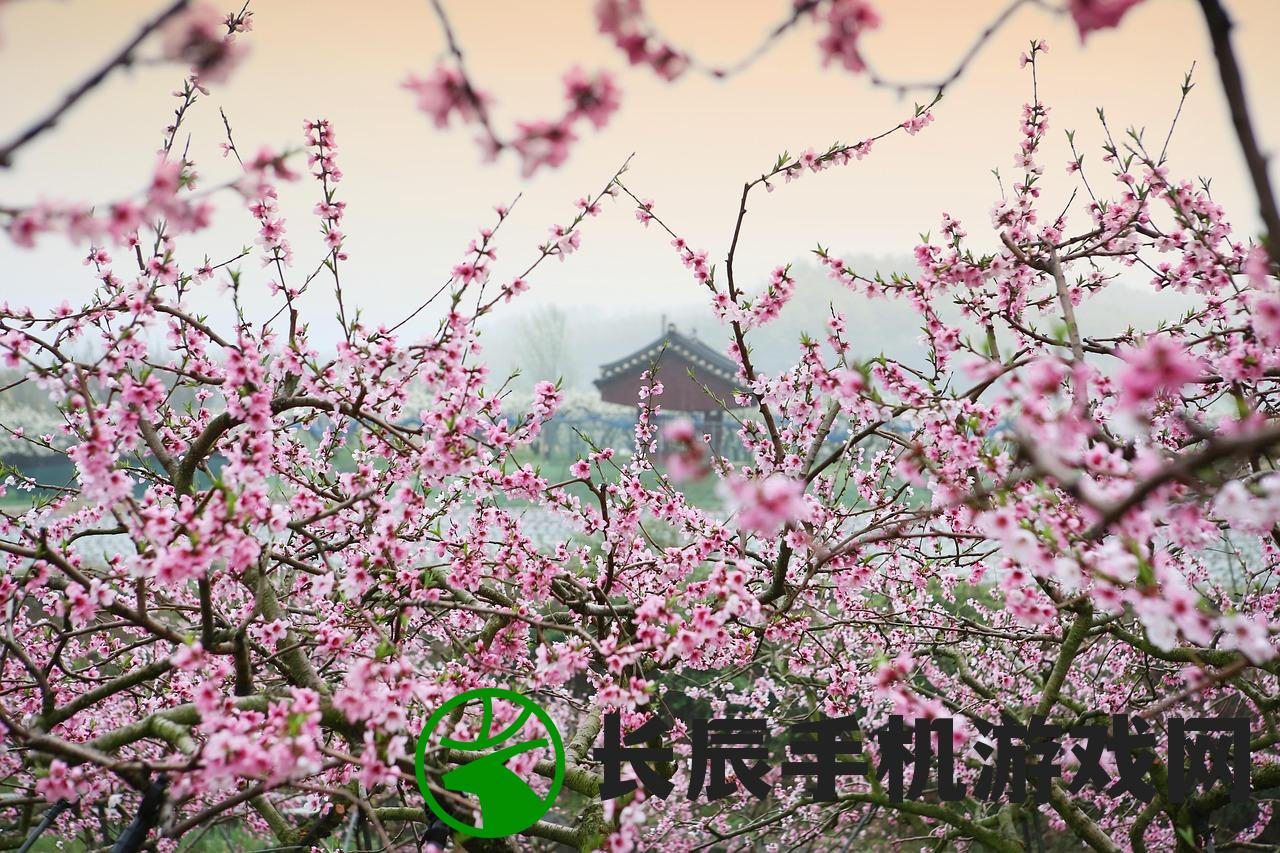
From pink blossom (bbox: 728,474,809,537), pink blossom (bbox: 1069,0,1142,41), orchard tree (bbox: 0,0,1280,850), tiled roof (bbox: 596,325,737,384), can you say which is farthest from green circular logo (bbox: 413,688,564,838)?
tiled roof (bbox: 596,325,737,384)

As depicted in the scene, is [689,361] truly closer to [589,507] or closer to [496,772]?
[589,507]

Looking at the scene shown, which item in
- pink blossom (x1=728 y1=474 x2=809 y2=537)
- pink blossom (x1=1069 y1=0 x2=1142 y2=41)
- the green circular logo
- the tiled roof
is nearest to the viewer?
pink blossom (x1=1069 y1=0 x2=1142 y2=41)

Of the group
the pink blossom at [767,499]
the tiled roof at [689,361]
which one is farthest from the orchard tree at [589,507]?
the tiled roof at [689,361]

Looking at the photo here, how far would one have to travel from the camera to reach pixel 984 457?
2.52 metres

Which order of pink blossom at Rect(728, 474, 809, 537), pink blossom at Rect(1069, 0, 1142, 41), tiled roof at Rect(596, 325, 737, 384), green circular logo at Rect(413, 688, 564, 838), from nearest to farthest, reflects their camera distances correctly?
pink blossom at Rect(1069, 0, 1142, 41) → pink blossom at Rect(728, 474, 809, 537) → green circular logo at Rect(413, 688, 564, 838) → tiled roof at Rect(596, 325, 737, 384)

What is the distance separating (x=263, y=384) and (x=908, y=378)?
2.65m

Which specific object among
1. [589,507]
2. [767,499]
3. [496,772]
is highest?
[589,507]

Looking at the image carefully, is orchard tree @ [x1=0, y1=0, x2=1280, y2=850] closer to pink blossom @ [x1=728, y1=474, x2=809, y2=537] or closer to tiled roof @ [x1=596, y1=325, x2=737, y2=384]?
pink blossom @ [x1=728, y1=474, x2=809, y2=537]

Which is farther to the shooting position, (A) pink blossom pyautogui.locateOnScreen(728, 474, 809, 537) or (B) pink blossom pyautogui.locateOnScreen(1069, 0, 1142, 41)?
(A) pink blossom pyautogui.locateOnScreen(728, 474, 809, 537)

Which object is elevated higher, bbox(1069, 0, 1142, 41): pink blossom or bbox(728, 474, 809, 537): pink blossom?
bbox(1069, 0, 1142, 41): pink blossom

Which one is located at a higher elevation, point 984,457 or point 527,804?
point 984,457

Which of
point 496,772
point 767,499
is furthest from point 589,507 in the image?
point 767,499

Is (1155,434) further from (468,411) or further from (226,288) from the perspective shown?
(226,288)

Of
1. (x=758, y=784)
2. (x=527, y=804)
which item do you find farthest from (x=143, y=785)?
(x=758, y=784)
